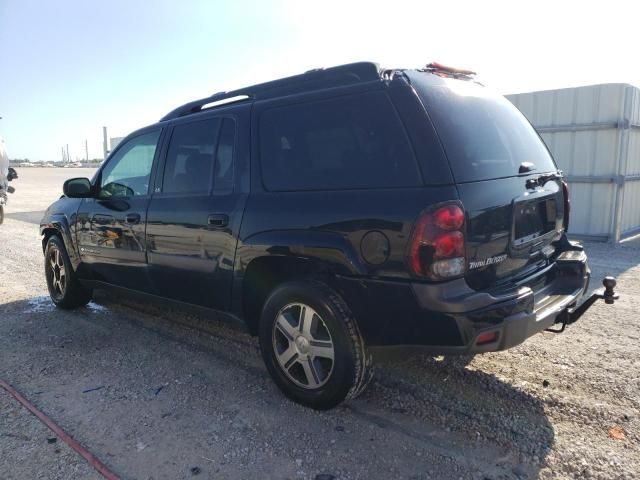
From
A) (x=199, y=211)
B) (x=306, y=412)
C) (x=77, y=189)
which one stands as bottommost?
(x=306, y=412)

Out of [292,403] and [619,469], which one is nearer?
[619,469]

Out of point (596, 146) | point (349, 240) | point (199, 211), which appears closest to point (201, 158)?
point (199, 211)

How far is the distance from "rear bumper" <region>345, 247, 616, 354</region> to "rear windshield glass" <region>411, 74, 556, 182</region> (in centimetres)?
63

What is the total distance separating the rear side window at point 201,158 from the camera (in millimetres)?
3652

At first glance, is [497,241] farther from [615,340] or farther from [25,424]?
[25,424]

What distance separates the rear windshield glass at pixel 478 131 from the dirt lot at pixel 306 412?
4.65 feet

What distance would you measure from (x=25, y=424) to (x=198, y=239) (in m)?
1.54

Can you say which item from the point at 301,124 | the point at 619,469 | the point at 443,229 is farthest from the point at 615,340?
the point at 301,124

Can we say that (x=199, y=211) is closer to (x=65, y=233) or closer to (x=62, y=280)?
(x=65, y=233)

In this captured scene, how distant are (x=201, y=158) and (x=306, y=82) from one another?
3.39 ft

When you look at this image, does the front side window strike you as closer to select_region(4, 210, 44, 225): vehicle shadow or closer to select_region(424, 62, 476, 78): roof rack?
select_region(424, 62, 476, 78): roof rack

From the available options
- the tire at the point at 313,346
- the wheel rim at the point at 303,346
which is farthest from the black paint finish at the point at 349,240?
the wheel rim at the point at 303,346

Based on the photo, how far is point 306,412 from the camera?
10.4 feet

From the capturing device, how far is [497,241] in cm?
281
